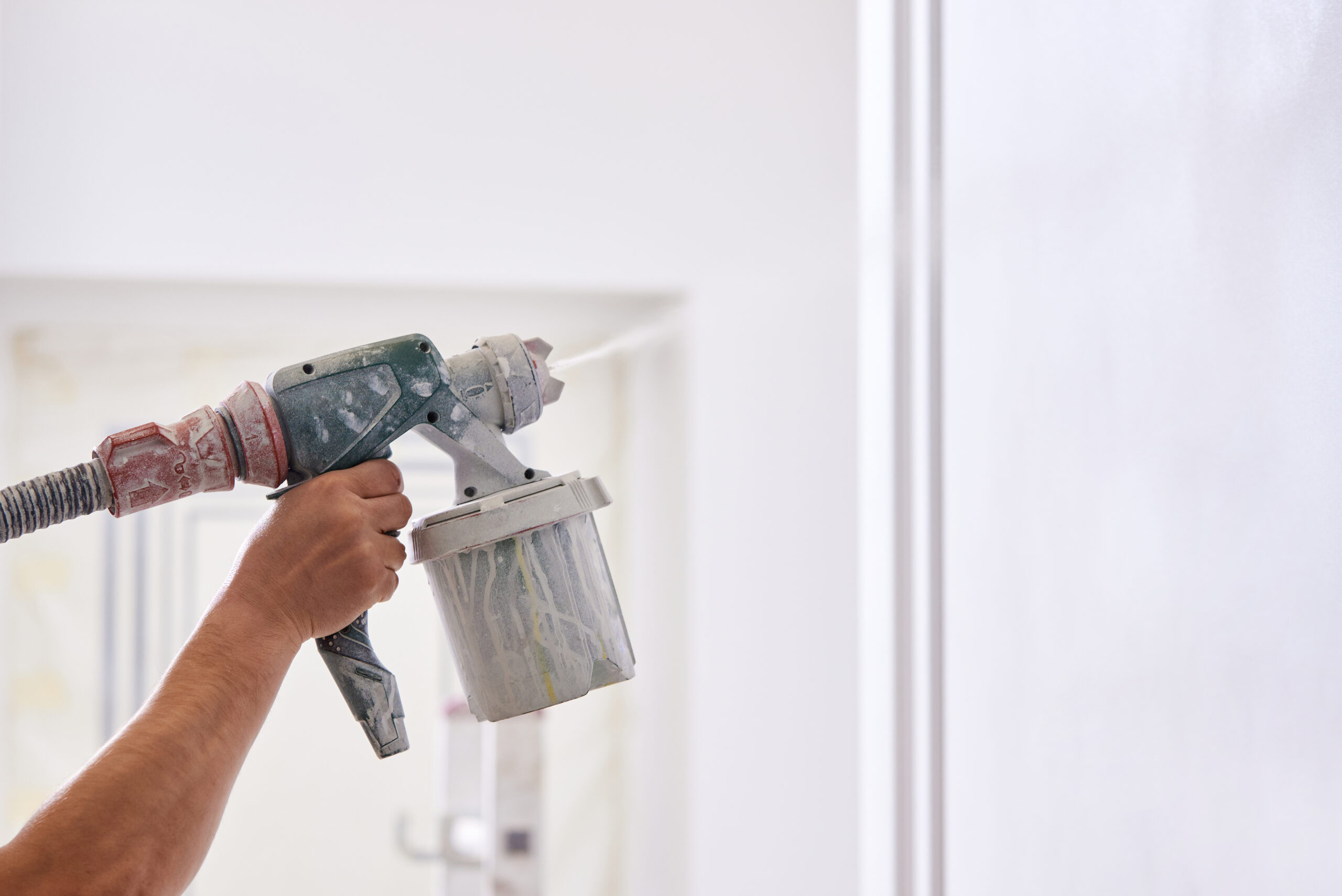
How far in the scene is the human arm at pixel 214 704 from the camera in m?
0.39

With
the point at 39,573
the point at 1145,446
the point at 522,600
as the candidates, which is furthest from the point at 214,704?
the point at 39,573

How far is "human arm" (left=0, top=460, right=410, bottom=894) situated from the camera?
0.39 m

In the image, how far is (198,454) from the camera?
0.43m

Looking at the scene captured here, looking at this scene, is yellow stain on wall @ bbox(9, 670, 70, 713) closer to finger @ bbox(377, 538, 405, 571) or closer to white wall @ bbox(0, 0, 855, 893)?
white wall @ bbox(0, 0, 855, 893)

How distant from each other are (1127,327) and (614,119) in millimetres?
867

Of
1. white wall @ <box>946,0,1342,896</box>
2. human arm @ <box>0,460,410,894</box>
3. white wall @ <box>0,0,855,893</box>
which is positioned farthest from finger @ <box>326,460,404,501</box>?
white wall @ <box>0,0,855,893</box>

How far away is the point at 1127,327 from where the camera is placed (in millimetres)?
486

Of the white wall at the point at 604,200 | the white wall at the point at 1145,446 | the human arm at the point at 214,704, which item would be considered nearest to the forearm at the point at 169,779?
the human arm at the point at 214,704

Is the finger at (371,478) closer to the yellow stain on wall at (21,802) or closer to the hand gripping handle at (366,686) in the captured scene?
the hand gripping handle at (366,686)

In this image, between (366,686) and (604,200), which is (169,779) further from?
(604,200)

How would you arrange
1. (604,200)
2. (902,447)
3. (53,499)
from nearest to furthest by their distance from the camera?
(53,499) → (902,447) → (604,200)

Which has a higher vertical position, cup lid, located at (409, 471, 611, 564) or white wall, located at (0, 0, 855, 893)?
white wall, located at (0, 0, 855, 893)

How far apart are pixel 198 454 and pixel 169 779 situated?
0.14 metres

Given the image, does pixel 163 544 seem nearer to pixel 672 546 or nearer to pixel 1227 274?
pixel 672 546
